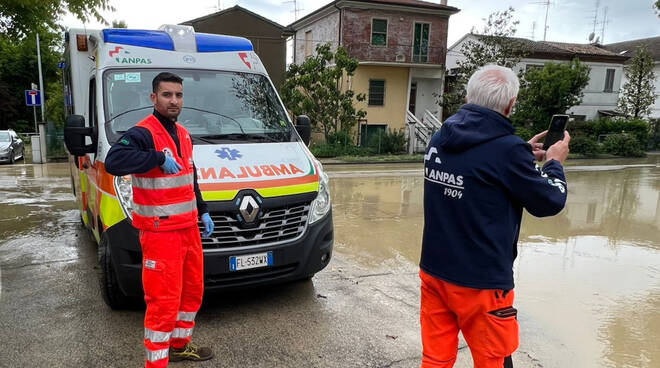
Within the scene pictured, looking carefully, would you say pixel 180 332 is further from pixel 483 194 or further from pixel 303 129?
pixel 303 129

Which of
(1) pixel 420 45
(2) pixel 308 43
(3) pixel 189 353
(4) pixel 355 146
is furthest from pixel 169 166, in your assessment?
(2) pixel 308 43

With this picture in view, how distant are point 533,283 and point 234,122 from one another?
3849 mm

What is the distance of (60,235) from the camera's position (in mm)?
6906

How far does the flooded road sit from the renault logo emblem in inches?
38.6

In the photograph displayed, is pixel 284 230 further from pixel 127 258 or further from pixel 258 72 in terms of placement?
pixel 258 72

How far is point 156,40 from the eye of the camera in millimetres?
4707

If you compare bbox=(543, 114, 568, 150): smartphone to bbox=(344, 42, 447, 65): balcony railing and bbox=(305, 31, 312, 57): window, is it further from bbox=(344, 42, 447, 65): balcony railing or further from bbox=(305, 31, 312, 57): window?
bbox=(305, 31, 312, 57): window

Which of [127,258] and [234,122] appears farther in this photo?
[234,122]

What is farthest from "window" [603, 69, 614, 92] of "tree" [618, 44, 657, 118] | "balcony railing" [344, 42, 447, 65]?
"balcony railing" [344, 42, 447, 65]

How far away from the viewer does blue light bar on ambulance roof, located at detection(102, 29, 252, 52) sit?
4.62m

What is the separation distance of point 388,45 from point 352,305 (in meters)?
22.3

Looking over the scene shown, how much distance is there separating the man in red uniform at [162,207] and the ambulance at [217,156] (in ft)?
1.89

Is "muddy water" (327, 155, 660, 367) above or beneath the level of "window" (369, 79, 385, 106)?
beneath

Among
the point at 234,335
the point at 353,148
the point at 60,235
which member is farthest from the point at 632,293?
the point at 353,148
